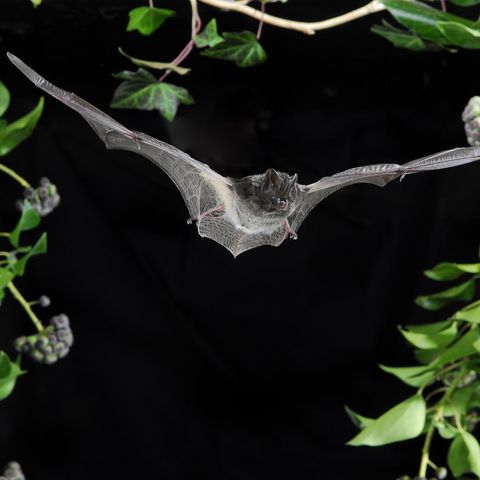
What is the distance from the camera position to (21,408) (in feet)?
4.31

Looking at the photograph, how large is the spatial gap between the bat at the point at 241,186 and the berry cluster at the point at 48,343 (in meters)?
0.27

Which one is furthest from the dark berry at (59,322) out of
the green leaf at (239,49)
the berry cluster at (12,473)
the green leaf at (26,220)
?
the green leaf at (239,49)

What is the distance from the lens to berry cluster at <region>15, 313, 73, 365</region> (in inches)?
43.1

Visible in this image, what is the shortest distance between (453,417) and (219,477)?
45 cm

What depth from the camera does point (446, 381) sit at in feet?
3.97

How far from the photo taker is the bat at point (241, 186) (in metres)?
0.89

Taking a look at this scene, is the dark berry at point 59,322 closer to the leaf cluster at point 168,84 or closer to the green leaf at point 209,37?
the leaf cluster at point 168,84

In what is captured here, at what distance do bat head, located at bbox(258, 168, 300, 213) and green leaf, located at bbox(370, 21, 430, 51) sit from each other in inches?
13.0

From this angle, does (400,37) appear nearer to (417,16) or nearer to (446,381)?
(417,16)

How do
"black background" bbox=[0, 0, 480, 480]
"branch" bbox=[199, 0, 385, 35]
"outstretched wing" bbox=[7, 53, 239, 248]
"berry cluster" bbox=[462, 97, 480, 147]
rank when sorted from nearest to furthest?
"outstretched wing" bbox=[7, 53, 239, 248], "berry cluster" bbox=[462, 97, 480, 147], "branch" bbox=[199, 0, 385, 35], "black background" bbox=[0, 0, 480, 480]

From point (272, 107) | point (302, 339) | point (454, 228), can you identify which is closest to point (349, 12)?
point (272, 107)

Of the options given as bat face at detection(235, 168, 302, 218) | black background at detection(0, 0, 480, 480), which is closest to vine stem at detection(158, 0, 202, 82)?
black background at detection(0, 0, 480, 480)

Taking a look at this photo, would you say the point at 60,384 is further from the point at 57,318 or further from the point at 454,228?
the point at 454,228

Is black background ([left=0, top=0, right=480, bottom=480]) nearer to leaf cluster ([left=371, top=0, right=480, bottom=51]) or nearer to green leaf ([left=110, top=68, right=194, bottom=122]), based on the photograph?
green leaf ([left=110, top=68, right=194, bottom=122])
